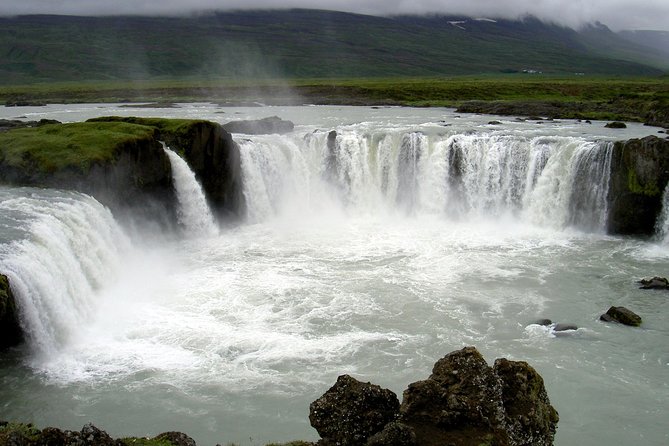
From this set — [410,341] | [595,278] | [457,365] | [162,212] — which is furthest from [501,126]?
[457,365]

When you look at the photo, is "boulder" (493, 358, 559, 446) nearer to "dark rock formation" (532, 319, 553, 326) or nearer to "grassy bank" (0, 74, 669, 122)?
"dark rock formation" (532, 319, 553, 326)

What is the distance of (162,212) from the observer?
106ft

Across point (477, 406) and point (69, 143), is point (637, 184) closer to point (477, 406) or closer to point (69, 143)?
point (477, 406)

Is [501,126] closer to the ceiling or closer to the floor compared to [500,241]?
closer to the ceiling

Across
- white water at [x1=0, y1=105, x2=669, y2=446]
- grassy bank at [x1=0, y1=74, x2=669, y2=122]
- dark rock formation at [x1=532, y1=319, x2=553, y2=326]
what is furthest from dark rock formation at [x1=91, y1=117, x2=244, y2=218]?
grassy bank at [x1=0, y1=74, x2=669, y2=122]

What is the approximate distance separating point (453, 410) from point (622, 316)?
14.3 m

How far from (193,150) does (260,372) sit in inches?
763

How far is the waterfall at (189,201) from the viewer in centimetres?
3331

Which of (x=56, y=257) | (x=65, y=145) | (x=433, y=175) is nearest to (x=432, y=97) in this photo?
(x=433, y=175)

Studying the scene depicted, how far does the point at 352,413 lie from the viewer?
10406mm

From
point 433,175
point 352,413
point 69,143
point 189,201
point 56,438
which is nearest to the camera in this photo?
point 56,438

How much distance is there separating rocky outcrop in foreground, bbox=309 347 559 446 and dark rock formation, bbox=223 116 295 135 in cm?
3460

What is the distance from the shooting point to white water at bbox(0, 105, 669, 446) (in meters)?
16.6

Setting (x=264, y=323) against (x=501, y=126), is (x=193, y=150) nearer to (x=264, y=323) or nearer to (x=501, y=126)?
(x=264, y=323)
